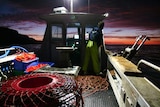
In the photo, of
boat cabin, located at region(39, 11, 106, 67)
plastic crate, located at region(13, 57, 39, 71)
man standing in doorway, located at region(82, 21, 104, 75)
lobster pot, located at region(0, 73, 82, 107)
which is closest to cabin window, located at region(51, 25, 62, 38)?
boat cabin, located at region(39, 11, 106, 67)

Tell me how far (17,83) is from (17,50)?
20.7ft

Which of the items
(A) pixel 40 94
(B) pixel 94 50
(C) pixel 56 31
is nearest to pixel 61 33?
(C) pixel 56 31

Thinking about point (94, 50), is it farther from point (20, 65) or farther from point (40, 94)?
point (40, 94)

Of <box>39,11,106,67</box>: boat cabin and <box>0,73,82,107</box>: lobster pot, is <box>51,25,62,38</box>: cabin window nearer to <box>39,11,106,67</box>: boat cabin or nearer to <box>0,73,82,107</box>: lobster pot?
<box>39,11,106,67</box>: boat cabin

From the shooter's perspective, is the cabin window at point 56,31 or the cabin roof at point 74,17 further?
the cabin window at point 56,31

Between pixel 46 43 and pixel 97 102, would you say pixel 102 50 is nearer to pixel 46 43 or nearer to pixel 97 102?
pixel 46 43

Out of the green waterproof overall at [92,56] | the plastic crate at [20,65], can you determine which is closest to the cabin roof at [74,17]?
the green waterproof overall at [92,56]

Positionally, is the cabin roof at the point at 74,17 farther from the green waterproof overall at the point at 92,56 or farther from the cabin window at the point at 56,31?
the green waterproof overall at the point at 92,56

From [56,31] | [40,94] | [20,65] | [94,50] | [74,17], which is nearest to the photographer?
[40,94]

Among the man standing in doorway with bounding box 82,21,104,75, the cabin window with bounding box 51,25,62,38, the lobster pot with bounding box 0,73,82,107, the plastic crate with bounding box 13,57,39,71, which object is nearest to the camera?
the lobster pot with bounding box 0,73,82,107

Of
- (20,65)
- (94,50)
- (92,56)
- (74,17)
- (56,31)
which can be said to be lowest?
(20,65)

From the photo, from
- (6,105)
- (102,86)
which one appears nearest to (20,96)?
(6,105)

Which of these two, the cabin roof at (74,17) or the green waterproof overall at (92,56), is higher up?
the cabin roof at (74,17)

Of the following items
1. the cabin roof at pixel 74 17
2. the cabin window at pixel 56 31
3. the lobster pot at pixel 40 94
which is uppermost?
the cabin roof at pixel 74 17
